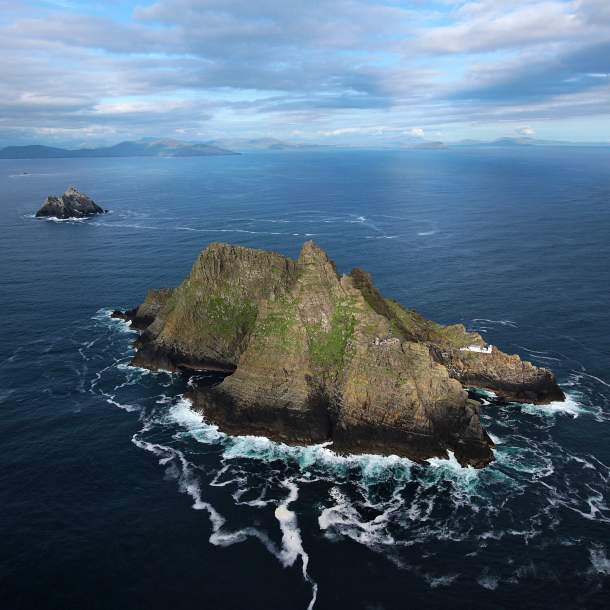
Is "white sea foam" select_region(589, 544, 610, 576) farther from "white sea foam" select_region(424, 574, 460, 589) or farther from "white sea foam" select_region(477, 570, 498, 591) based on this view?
"white sea foam" select_region(424, 574, 460, 589)

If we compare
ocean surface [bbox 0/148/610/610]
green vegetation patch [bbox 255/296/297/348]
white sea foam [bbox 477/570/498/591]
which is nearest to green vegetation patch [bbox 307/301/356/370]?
green vegetation patch [bbox 255/296/297/348]

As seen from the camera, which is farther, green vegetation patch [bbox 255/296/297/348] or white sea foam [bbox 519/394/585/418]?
green vegetation patch [bbox 255/296/297/348]

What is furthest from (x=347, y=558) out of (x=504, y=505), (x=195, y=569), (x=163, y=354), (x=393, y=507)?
(x=163, y=354)

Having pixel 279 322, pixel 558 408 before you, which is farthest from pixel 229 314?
pixel 558 408

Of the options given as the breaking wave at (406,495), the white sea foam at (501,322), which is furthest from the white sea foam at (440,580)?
the white sea foam at (501,322)

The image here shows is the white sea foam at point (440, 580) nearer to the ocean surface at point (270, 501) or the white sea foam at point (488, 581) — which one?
the ocean surface at point (270, 501)

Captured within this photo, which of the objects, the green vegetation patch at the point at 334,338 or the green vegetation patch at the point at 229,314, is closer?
the green vegetation patch at the point at 334,338

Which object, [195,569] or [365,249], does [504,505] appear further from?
[365,249]

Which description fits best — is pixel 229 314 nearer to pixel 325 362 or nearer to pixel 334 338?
pixel 334 338
